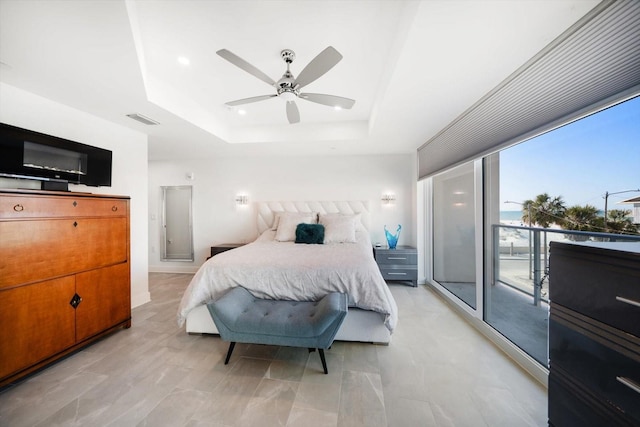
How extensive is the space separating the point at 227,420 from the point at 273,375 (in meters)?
0.42

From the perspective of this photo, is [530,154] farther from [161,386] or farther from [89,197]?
[89,197]

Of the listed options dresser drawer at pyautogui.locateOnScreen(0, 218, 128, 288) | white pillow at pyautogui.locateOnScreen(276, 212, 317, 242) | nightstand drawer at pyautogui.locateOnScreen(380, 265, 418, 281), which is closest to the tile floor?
dresser drawer at pyautogui.locateOnScreen(0, 218, 128, 288)

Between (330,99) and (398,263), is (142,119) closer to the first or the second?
(330,99)

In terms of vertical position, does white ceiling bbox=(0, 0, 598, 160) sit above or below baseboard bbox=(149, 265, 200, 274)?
above

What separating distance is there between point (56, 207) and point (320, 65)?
2.47m

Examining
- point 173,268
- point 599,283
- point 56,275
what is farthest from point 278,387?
point 173,268

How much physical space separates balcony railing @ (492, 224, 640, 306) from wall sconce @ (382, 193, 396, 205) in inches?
74.1

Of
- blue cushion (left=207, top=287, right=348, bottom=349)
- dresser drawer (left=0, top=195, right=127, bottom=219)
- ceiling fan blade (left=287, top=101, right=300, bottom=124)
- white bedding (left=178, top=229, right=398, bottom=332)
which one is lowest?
blue cushion (left=207, top=287, right=348, bottom=349)

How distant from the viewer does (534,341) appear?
2.04m

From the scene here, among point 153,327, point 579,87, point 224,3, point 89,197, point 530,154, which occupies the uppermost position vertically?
point 224,3

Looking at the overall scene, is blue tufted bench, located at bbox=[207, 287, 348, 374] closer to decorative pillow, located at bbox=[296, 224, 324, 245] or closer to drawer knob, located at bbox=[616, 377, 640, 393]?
drawer knob, located at bbox=[616, 377, 640, 393]

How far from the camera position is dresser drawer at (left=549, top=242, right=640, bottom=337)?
79 cm

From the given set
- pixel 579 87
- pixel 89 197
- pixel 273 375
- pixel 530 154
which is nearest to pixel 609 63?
pixel 579 87

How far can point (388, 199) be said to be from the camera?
166 inches
